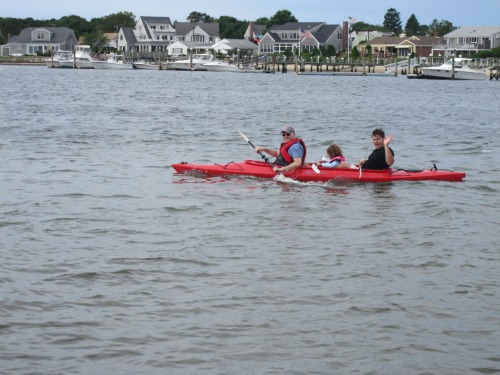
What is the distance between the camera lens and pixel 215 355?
7.98 meters

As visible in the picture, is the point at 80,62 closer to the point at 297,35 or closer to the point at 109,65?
the point at 109,65

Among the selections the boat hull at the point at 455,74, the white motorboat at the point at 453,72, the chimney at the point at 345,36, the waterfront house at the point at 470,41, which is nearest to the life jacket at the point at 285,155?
the white motorboat at the point at 453,72

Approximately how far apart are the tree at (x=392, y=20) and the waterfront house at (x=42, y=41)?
71.6 meters

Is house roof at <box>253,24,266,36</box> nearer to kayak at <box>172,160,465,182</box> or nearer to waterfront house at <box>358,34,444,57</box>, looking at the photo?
waterfront house at <box>358,34,444,57</box>

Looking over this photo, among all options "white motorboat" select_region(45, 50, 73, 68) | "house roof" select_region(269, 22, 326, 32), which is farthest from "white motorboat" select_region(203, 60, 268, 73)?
"white motorboat" select_region(45, 50, 73, 68)

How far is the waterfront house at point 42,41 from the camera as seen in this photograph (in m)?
141

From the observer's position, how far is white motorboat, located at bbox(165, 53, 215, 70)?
108 metres

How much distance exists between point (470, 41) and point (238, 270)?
11809 cm

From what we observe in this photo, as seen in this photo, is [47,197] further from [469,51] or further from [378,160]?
[469,51]

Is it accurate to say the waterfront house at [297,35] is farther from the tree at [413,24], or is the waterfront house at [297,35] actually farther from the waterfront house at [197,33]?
the tree at [413,24]

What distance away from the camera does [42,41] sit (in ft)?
469

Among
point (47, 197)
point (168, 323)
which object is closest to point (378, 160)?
point (47, 197)

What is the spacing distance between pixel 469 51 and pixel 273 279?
387 feet

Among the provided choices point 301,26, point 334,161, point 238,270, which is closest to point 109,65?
point 301,26
